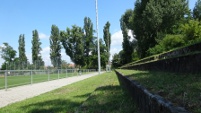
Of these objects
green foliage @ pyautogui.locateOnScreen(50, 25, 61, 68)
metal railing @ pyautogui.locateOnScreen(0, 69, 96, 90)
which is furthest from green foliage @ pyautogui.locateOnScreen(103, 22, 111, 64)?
metal railing @ pyautogui.locateOnScreen(0, 69, 96, 90)

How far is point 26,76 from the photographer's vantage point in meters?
23.1

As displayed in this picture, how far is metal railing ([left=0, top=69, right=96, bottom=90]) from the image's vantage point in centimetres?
1778

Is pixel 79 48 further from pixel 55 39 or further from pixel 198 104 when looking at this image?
pixel 198 104

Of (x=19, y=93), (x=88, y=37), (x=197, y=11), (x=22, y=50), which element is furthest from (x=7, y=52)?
(x=19, y=93)

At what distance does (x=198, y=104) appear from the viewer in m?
2.63

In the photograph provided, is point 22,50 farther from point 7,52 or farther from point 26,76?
point 26,76

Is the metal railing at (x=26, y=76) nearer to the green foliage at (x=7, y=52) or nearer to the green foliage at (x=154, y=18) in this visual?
the green foliage at (x=154, y=18)

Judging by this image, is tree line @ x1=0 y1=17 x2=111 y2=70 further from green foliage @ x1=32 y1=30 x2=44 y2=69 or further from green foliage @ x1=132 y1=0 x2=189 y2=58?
green foliage @ x1=132 y1=0 x2=189 y2=58

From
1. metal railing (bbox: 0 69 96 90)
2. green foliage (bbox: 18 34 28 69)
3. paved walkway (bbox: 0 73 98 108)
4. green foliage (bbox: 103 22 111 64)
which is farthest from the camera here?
green foliage (bbox: 103 22 111 64)

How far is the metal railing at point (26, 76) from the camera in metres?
17.8

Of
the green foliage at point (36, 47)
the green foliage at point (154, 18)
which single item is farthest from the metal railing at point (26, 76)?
the green foliage at point (36, 47)

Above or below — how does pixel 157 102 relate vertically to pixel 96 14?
below

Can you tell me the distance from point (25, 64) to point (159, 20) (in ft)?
66.7

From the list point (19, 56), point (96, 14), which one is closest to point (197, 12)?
point (96, 14)
